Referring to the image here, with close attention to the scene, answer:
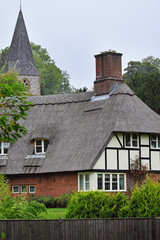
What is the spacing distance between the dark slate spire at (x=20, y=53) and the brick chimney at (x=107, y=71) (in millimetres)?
45033

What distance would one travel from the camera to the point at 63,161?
133 feet

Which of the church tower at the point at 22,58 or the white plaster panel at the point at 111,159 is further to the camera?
the church tower at the point at 22,58

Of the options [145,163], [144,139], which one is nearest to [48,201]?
[145,163]

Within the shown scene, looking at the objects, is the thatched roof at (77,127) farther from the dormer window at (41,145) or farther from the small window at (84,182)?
the small window at (84,182)

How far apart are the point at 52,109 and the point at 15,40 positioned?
46530 millimetres


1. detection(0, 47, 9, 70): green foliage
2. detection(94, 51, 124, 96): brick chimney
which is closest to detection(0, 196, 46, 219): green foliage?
detection(94, 51, 124, 96): brick chimney

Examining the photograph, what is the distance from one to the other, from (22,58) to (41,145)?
164 ft

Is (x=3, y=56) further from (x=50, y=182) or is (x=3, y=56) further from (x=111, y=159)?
(x=111, y=159)

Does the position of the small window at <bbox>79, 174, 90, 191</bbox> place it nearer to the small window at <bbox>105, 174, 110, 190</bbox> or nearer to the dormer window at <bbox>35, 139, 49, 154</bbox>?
the small window at <bbox>105, 174, 110, 190</bbox>

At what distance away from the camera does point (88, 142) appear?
40.4m

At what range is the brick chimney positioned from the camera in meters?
44.7

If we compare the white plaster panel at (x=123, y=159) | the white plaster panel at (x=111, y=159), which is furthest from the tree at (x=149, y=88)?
the white plaster panel at (x=111, y=159)

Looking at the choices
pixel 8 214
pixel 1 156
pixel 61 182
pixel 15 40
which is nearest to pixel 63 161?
pixel 61 182

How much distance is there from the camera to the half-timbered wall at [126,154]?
39500 mm
